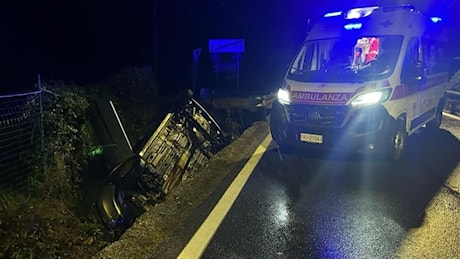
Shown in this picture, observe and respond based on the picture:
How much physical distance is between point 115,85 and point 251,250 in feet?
21.1

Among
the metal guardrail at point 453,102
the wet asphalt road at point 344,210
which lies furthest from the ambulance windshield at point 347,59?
the metal guardrail at point 453,102

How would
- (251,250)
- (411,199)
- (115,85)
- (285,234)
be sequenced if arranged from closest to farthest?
(251,250)
(285,234)
(411,199)
(115,85)

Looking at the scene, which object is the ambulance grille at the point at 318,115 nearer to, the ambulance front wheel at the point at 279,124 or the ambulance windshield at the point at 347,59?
the ambulance front wheel at the point at 279,124

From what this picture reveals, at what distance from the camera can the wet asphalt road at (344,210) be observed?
12.8ft

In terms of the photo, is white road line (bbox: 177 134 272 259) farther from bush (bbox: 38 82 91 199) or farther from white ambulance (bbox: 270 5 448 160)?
bush (bbox: 38 82 91 199)

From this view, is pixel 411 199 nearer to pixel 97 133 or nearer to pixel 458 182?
pixel 458 182

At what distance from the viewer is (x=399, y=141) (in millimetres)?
7051

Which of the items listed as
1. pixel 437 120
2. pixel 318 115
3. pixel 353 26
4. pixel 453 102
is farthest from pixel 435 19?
pixel 453 102

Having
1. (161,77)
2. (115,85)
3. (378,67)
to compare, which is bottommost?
(161,77)

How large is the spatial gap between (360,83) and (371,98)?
0.31m

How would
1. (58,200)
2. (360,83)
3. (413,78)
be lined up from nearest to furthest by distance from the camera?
Result: 1. (58,200)
2. (360,83)
3. (413,78)

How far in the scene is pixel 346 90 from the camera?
22.0 ft

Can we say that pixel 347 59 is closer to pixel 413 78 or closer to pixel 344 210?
pixel 413 78

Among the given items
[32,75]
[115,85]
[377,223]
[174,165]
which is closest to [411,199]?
[377,223]
